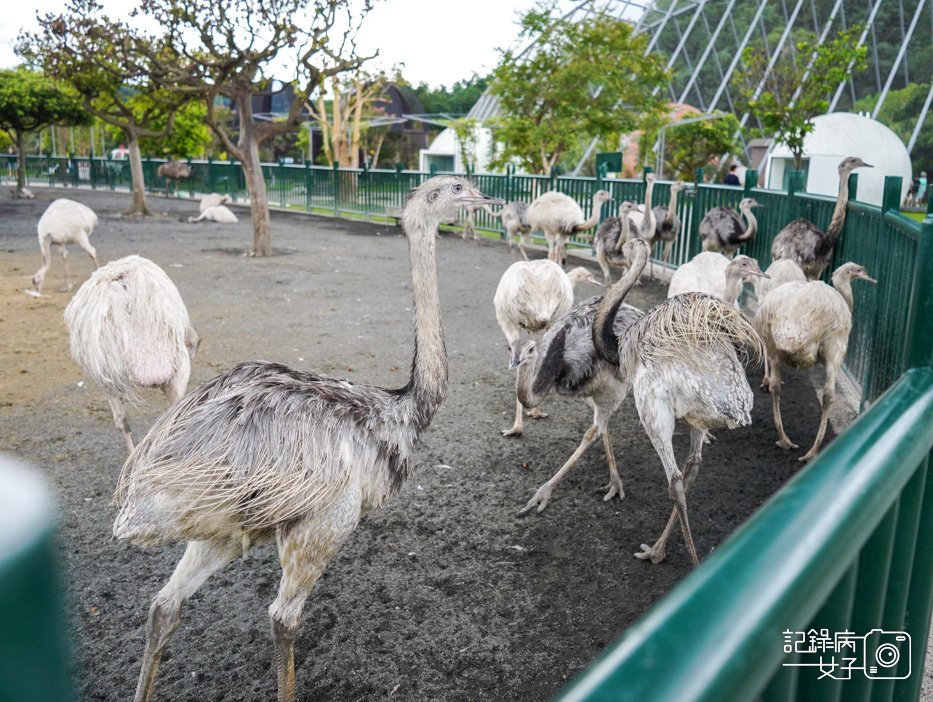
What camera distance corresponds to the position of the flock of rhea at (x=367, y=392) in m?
2.73

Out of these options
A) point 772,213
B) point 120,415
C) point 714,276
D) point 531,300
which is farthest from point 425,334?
point 772,213

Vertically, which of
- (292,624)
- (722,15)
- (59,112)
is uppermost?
(722,15)

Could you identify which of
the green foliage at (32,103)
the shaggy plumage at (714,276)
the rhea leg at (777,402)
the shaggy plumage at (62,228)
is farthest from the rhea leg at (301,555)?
the green foliage at (32,103)

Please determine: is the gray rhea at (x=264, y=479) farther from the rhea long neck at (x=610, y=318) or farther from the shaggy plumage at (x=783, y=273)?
the shaggy plumage at (x=783, y=273)

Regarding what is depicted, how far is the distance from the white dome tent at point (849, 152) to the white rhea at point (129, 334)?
19.3m

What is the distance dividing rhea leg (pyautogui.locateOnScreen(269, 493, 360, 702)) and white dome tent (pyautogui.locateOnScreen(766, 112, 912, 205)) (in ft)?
67.4

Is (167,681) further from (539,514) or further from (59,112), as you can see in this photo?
(59,112)

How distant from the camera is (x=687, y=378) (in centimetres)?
399

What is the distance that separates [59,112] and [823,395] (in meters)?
27.7

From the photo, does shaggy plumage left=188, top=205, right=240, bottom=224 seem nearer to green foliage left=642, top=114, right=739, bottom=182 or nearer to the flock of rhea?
green foliage left=642, top=114, right=739, bottom=182

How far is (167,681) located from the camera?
3133 millimetres

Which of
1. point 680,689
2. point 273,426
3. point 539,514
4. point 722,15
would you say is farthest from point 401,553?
point 722,15

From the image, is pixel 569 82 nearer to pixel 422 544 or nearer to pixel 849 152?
pixel 849 152

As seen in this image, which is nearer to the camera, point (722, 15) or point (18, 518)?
point (18, 518)
